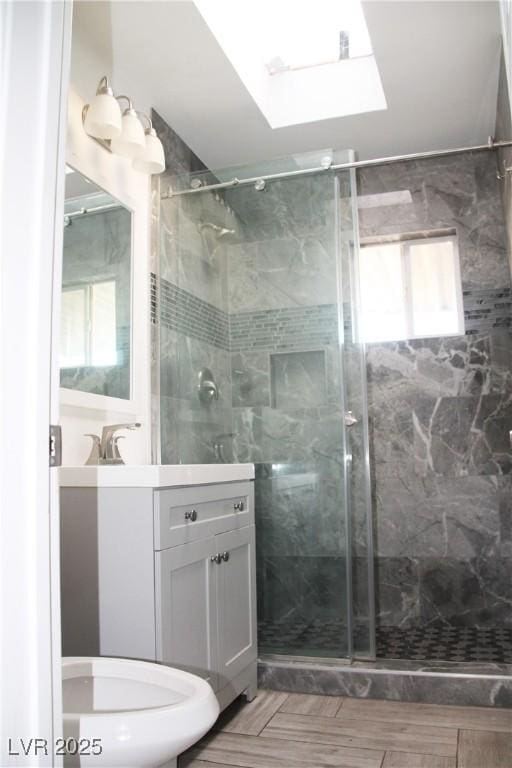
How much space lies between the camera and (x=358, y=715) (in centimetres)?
238

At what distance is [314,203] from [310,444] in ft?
3.49

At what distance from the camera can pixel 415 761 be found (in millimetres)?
1996

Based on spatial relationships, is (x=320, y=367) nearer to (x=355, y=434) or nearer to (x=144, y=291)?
→ (x=355, y=434)

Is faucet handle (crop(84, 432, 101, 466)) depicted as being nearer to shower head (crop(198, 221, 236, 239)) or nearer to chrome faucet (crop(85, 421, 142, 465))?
chrome faucet (crop(85, 421, 142, 465))

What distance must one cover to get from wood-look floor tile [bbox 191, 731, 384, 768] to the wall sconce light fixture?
216 cm

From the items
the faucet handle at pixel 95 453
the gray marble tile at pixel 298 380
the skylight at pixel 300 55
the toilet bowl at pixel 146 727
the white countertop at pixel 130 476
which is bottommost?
the toilet bowl at pixel 146 727

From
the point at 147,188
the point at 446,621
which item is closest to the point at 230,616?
the point at 446,621

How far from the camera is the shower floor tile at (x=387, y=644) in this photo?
2.74 meters

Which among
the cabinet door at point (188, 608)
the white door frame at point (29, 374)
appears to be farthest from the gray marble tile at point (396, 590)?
the white door frame at point (29, 374)

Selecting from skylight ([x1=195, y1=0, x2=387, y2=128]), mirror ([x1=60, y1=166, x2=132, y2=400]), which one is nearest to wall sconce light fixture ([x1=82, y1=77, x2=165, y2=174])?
mirror ([x1=60, y1=166, x2=132, y2=400])

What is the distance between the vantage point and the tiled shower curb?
241 cm

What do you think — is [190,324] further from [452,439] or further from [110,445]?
[452,439]

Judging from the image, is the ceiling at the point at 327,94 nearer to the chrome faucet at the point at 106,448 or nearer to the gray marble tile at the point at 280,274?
the gray marble tile at the point at 280,274

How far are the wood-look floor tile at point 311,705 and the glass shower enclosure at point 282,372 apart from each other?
0.58ft
